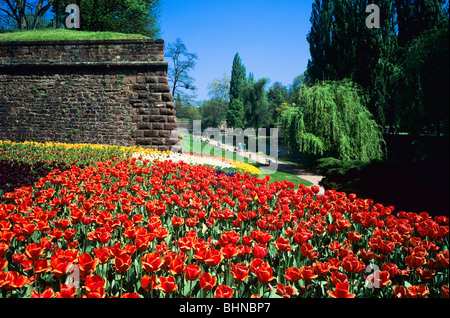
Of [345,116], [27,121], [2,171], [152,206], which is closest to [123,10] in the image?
[27,121]

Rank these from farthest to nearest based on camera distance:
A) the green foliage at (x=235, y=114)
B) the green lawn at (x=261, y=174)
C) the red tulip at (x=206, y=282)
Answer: the green foliage at (x=235, y=114), the green lawn at (x=261, y=174), the red tulip at (x=206, y=282)

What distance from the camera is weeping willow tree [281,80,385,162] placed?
13875mm

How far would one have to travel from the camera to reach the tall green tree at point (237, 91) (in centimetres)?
4638

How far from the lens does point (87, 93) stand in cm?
1176

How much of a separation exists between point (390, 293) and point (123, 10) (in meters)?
28.7

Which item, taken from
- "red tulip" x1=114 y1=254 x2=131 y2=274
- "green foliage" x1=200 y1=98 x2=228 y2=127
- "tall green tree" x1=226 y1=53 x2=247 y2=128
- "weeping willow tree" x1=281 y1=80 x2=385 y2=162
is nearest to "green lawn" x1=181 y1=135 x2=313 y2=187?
"weeping willow tree" x1=281 y1=80 x2=385 y2=162

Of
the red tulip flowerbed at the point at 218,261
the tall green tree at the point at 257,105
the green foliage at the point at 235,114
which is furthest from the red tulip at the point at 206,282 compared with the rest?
the green foliage at the point at 235,114

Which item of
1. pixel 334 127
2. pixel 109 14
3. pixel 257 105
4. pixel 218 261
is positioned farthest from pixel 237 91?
pixel 218 261

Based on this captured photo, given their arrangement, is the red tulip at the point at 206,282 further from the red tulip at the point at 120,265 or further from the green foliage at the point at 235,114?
the green foliage at the point at 235,114

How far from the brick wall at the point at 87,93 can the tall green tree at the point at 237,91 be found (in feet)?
115
